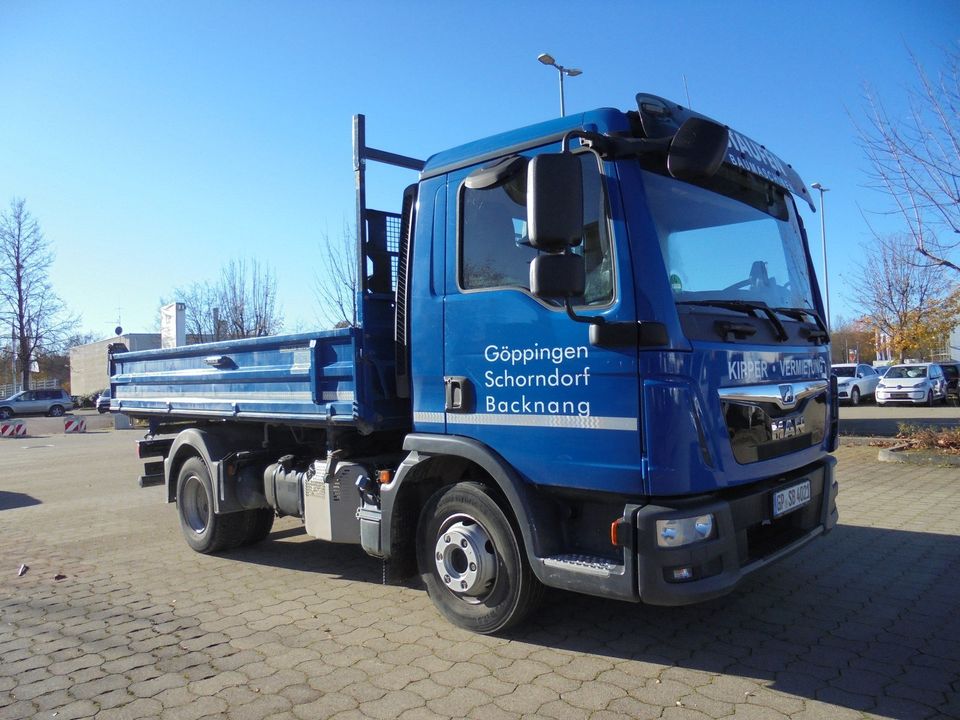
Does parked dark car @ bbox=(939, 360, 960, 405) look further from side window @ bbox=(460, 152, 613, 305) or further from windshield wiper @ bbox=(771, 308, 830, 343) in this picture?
side window @ bbox=(460, 152, 613, 305)

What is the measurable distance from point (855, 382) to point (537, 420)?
2740 centimetres

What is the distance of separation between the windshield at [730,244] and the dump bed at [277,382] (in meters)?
2.14

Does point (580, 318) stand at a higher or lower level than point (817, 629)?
higher

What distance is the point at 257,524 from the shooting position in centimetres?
641

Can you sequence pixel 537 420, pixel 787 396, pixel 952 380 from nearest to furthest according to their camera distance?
pixel 537 420 → pixel 787 396 → pixel 952 380

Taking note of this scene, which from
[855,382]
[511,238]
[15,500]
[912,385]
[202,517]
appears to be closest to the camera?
[511,238]

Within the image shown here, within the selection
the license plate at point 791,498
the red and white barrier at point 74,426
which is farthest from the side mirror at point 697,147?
the red and white barrier at point 74,426

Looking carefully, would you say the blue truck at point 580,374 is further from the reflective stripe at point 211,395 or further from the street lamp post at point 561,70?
the street lamp post at point 561,70

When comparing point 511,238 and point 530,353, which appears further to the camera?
point 511,238

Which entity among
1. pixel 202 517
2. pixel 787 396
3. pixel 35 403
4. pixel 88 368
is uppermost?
pixel 88 368

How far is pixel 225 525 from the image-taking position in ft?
20.1

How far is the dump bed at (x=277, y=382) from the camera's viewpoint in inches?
184

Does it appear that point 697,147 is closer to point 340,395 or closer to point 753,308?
point 753,308

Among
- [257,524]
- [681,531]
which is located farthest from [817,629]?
[257,524]
